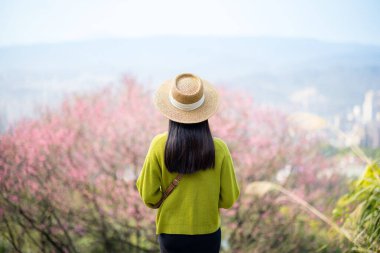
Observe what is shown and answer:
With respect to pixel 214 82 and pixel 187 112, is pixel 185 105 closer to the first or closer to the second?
pixel 187 112

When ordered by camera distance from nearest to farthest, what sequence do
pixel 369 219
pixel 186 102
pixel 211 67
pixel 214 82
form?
1. pixel 186 102
2. pixel 369 219
3. pixel 214 82
4. pixel 211 67

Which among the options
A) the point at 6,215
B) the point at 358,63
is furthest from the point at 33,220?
the point at 358,63

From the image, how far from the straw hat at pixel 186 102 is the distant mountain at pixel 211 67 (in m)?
1.64

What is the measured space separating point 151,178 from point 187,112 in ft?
0.93

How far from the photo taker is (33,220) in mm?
2533

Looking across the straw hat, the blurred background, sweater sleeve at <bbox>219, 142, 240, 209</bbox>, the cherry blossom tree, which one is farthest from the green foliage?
the straw hat

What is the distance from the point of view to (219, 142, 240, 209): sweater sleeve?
55.7 inches

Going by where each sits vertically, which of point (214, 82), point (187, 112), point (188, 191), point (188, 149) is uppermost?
point (214, 82)

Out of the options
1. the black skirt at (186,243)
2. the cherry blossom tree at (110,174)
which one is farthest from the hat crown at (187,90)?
the cherry blossom tree at (110,174)

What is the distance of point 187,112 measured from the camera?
1316mm

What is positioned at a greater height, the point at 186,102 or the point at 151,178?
the point at 186,102

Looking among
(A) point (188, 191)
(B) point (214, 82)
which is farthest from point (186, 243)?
(B) point (214, 82)

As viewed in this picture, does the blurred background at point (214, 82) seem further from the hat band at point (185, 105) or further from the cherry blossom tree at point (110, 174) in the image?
the hat band at point (185, 105)

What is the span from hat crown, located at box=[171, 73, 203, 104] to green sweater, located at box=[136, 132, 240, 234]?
164 mm
